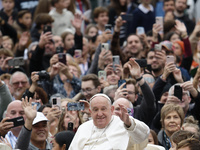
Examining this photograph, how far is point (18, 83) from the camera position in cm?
1224

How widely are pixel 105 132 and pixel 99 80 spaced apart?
3418 millimetres

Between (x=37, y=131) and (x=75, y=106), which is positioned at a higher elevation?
(x=75, y=106)

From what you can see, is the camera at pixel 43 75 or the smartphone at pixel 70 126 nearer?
the smartphone at pixel 70 126

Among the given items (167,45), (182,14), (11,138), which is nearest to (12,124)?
(11,138)

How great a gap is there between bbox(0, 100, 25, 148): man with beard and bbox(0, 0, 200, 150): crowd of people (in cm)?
2

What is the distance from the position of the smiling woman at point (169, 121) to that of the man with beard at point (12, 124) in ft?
7.35

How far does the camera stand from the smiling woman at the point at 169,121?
9.93m

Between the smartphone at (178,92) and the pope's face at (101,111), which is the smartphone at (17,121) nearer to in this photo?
the pope's face at (101,111)

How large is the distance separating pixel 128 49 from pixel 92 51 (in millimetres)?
1154

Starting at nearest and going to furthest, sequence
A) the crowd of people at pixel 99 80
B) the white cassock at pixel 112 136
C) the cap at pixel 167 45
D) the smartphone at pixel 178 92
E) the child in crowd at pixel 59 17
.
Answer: the white cassock at pixel 112 136, the crowd of people at pixel 99 80, the smartphone at pixel 178 92, the cap at pixel 167 45, the child in crowd at pixel 59 17

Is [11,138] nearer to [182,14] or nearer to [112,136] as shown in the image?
[112,136]

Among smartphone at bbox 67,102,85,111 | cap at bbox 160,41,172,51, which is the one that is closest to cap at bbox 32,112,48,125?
smartphone at bbox 67,102,85,111

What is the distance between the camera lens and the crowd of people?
340 inches

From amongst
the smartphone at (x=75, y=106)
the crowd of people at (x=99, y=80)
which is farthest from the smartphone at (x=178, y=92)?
the smartphone at (x=75, y=106)
